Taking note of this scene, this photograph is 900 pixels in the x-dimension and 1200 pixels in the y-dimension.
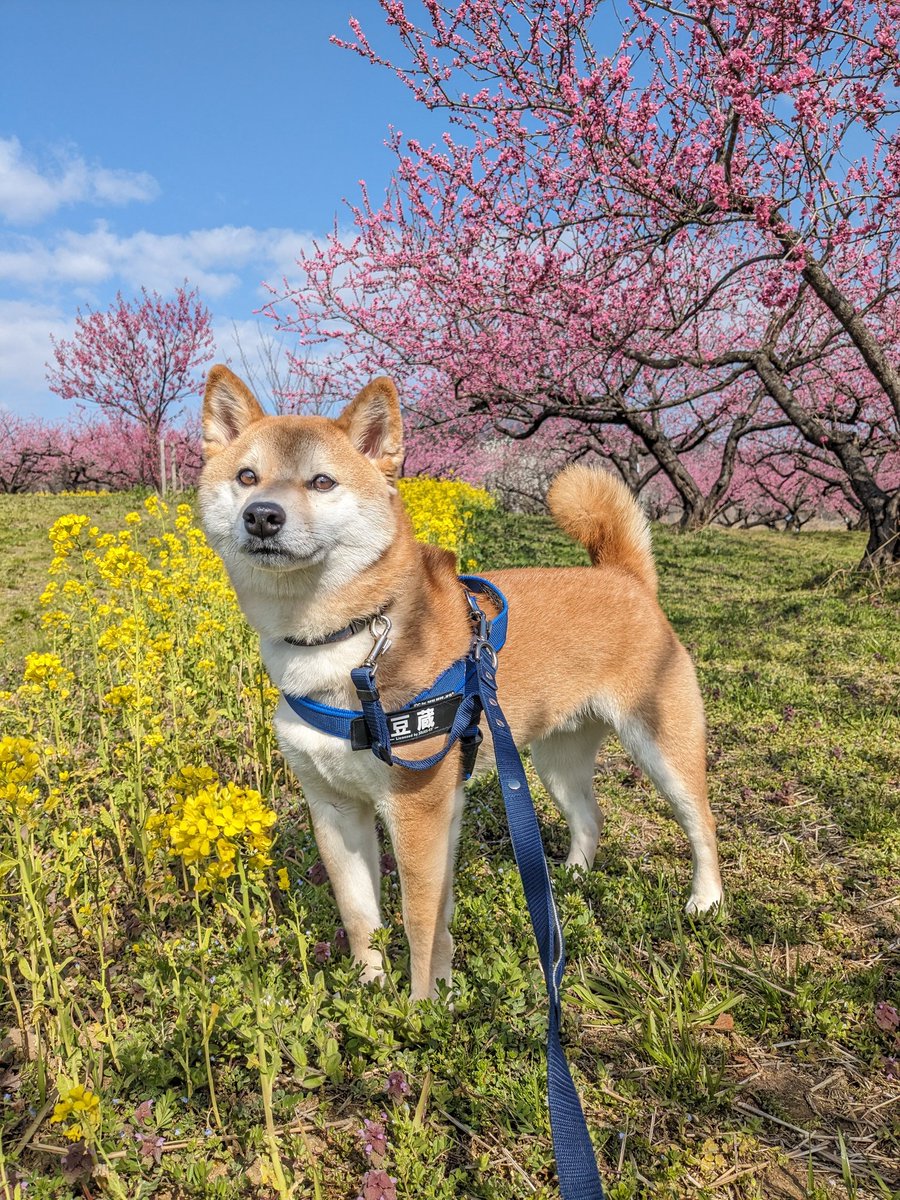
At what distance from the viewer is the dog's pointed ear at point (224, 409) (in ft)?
8.66

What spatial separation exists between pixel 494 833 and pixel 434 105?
272 inches

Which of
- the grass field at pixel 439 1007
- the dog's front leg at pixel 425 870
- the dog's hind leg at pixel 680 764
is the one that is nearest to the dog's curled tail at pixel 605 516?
the dog's hind leg at pixel 680 764

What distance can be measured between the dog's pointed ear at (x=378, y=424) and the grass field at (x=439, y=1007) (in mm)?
1266

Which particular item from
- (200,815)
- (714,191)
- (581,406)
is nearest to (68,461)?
(581,406)

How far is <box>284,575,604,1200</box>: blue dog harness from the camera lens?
1.50 meters

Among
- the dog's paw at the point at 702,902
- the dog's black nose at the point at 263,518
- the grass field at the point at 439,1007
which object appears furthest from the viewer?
the dog's paw at the point at 702,902

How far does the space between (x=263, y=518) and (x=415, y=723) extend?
0.80 metres

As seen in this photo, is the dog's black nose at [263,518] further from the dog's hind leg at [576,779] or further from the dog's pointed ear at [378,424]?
the dog's hind leg at [576,779]

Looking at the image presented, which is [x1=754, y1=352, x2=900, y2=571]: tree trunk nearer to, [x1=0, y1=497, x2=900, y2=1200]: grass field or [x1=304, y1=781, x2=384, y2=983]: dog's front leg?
[x1=0, y1=497, x2=900, y2=1200]: grass field

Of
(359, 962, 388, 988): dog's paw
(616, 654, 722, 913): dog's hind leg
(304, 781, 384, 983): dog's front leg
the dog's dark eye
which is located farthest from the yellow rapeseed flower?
(616, 654, 722, 913): dog's hind leg

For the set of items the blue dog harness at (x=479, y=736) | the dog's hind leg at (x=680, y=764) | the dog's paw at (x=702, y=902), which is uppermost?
the blue dog harness at (x=479, y=736)

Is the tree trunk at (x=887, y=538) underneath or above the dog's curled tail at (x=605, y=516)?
underneath

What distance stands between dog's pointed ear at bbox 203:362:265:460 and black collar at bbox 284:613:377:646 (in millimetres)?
876

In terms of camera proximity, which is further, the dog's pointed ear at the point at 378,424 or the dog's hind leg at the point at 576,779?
the dog's hind leg at the point at 576,779
